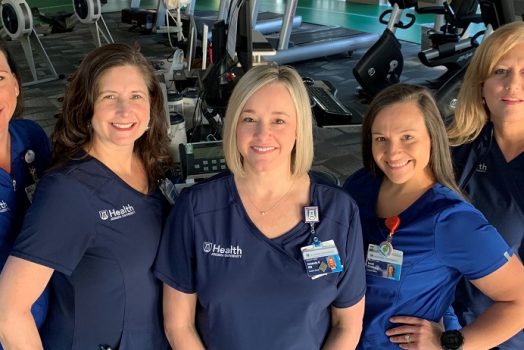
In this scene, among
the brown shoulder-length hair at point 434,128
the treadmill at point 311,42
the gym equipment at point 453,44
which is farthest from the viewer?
the treadmill at point 311,42

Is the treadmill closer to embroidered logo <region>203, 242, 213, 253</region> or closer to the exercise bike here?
the exercise bike

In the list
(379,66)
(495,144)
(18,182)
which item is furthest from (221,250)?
(379,66)

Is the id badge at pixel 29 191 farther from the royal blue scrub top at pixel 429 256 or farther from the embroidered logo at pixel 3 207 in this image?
the royal blue scrub top at pixel 429 256

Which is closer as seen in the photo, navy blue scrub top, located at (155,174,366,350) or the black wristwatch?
navy blue scrub top, located at (155,174,366,350)

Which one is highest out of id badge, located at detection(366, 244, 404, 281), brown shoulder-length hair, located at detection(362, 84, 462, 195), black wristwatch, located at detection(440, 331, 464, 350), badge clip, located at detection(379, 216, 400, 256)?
brown shoulder-length hair, located at detection(362, 84, 462, 195)

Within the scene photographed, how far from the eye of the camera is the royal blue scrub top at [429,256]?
129 centimetres

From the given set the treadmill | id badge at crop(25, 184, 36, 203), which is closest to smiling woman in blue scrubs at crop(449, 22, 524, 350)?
id badge at crop(25, 184, 36, 203)

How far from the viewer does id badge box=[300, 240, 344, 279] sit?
1240 mm

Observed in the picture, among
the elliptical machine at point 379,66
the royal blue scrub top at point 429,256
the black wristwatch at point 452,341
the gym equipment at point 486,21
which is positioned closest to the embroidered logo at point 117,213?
the royal blue scrub top at point 429,256

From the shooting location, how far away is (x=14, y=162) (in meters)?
1.46

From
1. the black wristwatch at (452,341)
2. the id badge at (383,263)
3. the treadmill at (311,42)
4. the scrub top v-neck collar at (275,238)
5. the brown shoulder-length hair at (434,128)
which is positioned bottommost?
the treadmill at (311,42)

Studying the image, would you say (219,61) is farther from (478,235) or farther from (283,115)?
(478,235)

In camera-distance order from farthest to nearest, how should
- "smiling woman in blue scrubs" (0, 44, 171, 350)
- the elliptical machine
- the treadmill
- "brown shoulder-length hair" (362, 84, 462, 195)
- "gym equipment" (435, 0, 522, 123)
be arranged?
the treadmill < the elliptical machine < "gym equipment" (435, 0, 522, 123) < "brown shoulder-length hair" (362, 84, 462, 195) < "smiling woman in blue scrubs" (0, 44, 171, 350)

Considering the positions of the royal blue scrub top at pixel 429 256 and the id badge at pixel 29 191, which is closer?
the royal blue scrub top at pixel 429 256
